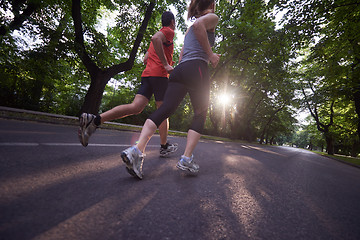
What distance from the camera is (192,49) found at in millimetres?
2199

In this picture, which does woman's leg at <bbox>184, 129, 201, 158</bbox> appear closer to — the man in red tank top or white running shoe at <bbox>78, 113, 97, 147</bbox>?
the man in red tank top

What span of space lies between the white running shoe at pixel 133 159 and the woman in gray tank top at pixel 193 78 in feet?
0.34

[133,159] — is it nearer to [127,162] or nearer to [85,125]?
[127,162]

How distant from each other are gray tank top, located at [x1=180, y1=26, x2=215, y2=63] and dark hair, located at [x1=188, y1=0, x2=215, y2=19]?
0.30 metres

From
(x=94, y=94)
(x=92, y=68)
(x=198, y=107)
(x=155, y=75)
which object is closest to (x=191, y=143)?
(x=198, y=107)

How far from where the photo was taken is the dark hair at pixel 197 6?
224 cm

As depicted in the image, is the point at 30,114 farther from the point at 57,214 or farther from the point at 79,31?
the point at 57,214

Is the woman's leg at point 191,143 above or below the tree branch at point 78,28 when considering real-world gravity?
below

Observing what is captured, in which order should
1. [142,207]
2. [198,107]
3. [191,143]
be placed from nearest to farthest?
[142,207] → [191,143] → [198,107]

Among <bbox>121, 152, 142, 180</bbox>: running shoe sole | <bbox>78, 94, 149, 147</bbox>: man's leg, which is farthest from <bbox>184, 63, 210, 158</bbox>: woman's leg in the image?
<bbox>78, 94, 149, 147</bbox>: man's leg

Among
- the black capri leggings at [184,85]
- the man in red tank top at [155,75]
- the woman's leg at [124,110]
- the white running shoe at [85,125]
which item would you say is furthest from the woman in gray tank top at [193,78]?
the white running shoe at [85,125]

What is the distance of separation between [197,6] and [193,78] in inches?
40.3

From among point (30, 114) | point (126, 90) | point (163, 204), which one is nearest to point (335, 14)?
point (163, 204)

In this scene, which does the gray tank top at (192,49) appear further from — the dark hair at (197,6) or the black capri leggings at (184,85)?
the dark hair at (197,6)
